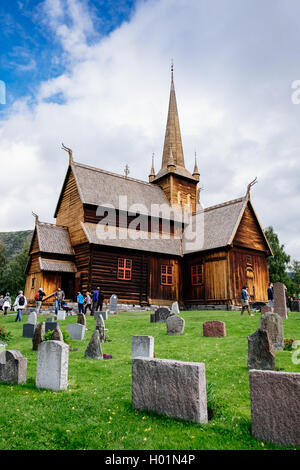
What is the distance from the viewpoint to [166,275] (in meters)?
29.6

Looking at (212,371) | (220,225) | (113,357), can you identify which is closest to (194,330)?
(113,357)

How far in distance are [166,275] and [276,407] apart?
24722 millimetres

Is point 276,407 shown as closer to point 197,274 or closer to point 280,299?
point 280,299

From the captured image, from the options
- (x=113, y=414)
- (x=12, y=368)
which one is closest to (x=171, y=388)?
(x=113, y=414)

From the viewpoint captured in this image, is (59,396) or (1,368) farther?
(1,368)

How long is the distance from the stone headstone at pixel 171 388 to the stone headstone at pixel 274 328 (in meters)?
5.94

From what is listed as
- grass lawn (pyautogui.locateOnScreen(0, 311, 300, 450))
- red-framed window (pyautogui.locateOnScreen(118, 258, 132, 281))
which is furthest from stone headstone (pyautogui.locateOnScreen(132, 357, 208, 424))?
red-framed window (pyautogui.locateOnScreen(118, 258, 132, 281))

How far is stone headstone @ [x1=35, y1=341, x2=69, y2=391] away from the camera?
768 centimetres

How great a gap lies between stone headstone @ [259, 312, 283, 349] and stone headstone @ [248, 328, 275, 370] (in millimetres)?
2835

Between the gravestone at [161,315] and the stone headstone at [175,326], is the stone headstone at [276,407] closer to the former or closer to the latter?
the stone headstone at [175,326]

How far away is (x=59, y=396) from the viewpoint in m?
7.13

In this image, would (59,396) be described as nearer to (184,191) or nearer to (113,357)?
(113,357)

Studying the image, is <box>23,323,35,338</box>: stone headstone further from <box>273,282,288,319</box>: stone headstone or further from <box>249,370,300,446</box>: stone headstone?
<box>249,370,300,446</box>: stone headstone

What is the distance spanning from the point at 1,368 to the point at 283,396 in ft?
21.4
